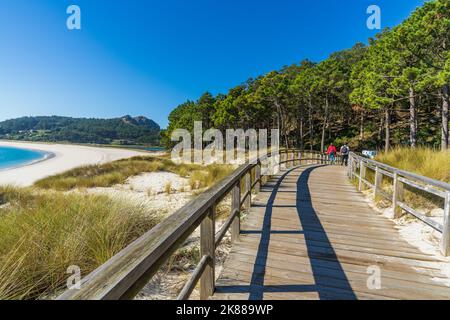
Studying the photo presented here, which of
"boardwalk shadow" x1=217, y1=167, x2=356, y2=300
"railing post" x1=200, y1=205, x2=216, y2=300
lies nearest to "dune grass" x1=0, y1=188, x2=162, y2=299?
"railing post" x1=200, y1=205, x2=216, y2=300

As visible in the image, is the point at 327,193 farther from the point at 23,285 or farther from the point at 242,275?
the point at 23,285

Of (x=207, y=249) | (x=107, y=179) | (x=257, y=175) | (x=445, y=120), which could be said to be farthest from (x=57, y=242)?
(x=445, y=120)

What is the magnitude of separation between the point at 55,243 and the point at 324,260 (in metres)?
3.48

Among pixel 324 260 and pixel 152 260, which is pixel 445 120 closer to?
pixel 324 260

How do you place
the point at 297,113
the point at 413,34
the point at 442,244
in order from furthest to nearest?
the point at 297,113 → the point at 413,34 → the point at 442,244

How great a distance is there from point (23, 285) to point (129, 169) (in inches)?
577

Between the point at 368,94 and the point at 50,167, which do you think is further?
the point at 50,167

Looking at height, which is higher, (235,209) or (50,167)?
(235,209)

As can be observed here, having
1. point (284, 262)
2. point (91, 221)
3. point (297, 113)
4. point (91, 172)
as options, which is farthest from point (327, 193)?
point (297, 113)

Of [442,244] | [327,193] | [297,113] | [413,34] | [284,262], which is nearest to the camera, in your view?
[284,262]

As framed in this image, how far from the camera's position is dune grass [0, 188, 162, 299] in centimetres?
266

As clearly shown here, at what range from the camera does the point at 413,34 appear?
14.6 metres

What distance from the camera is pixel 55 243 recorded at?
318 centimetres

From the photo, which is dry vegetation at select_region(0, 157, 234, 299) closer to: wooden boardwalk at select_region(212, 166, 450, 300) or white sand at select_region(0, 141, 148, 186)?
wooden boardwalk at select_region(212, 166, 450, 300)
